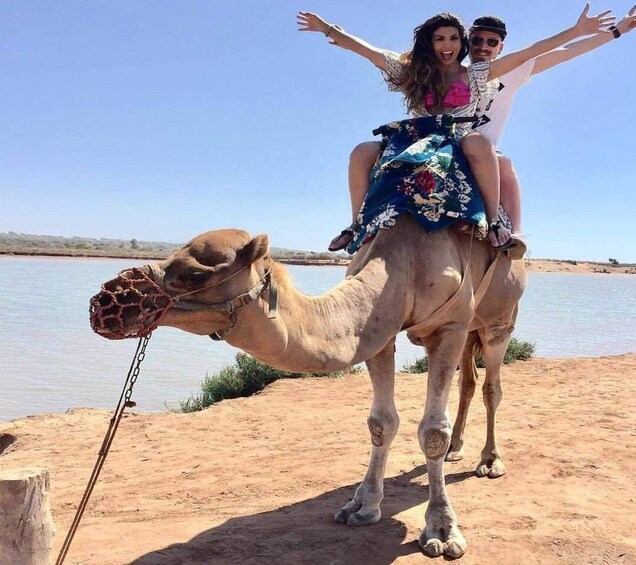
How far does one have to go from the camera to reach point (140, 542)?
432 centimetres

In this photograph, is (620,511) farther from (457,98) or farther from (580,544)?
(457,98)

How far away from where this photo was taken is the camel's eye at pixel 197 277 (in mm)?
2654

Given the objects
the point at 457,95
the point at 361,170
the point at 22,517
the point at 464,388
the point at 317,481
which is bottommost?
the point at 317,481

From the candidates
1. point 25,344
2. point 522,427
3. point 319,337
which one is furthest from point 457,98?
point 25,344

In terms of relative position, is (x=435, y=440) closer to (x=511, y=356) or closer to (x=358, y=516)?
(x=358, y=516)

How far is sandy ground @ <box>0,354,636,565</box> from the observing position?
4238 millimetres

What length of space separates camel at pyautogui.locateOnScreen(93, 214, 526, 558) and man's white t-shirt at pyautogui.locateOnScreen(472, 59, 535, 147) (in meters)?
1.09

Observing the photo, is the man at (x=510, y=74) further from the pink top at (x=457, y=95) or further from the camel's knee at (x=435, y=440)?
the camel's knee at (x=435, y=440)

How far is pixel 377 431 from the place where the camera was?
4.67 metres

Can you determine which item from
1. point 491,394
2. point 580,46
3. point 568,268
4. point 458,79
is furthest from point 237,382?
point 568,268

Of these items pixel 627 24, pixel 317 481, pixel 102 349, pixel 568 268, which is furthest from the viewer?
pixel 568 268

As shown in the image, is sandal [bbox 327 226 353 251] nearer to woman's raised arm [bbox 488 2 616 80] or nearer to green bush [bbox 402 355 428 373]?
woman's raised arm [bbox 488 2 616 80]

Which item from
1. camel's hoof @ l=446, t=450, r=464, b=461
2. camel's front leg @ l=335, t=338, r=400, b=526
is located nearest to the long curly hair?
camel's front leg @ l=335, t=338, r=400, b=526

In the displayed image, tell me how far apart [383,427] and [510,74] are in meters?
3.15
